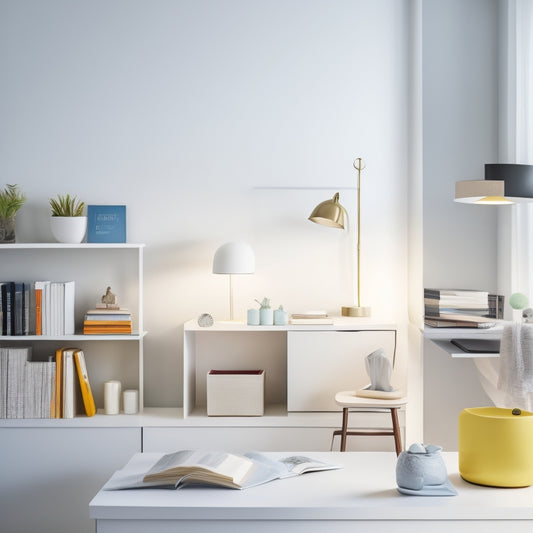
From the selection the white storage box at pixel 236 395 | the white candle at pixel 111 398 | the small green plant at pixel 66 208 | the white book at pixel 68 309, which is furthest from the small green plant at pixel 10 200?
the white storage box at pixel 236 395

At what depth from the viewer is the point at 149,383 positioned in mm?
4016

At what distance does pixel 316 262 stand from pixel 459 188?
967 mm

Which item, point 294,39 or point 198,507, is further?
point 294,39

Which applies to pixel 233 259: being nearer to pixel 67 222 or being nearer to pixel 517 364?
pixel 67 222

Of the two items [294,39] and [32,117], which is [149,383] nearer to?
[32,117]

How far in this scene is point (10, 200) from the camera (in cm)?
385

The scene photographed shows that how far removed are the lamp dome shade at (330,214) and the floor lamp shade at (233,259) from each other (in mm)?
381

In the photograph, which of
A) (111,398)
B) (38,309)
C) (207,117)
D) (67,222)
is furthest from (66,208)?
(111,398)

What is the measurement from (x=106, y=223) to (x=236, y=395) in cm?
114

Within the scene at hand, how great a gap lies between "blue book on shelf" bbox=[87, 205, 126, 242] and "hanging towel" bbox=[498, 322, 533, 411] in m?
1.99

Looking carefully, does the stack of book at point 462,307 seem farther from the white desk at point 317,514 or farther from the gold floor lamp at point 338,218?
the white desk at point 317,514

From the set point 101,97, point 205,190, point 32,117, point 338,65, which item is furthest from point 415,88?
point 32,117

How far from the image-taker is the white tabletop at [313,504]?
6.51 feet

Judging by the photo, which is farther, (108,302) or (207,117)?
(207,117)
